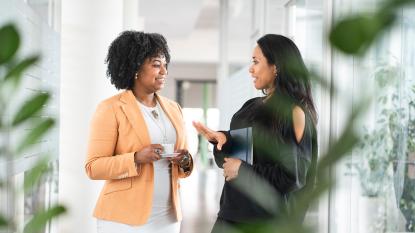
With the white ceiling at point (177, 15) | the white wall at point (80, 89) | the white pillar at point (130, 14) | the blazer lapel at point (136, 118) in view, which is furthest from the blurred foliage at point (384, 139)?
the white ceiling at point (177, 15)

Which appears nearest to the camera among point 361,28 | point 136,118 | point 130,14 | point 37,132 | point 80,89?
point 361,28

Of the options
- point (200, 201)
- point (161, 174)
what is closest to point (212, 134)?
point (161, 174)

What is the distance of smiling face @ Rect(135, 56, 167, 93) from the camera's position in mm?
2480

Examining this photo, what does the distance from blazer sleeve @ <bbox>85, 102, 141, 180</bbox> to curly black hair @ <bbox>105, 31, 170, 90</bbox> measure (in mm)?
201

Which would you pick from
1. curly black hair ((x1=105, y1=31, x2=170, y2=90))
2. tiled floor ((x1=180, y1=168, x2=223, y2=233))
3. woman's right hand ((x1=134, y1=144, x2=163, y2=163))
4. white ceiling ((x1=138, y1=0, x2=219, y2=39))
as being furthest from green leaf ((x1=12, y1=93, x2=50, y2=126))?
white ceiling ((x1=138, y1=0, x2=219, y2=39))

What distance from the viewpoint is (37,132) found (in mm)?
232

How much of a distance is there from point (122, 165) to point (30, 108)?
2.13 m

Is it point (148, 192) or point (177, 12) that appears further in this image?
point (177, 12)

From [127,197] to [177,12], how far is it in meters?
7.78


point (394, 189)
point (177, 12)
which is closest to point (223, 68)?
point (177, 12)

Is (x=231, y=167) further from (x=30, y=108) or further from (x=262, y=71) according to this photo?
(x=30, y=108)

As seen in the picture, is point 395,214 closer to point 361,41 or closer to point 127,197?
point 127,197

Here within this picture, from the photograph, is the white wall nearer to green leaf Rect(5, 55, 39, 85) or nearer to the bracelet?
the bracelet

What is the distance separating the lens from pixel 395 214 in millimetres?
2592
